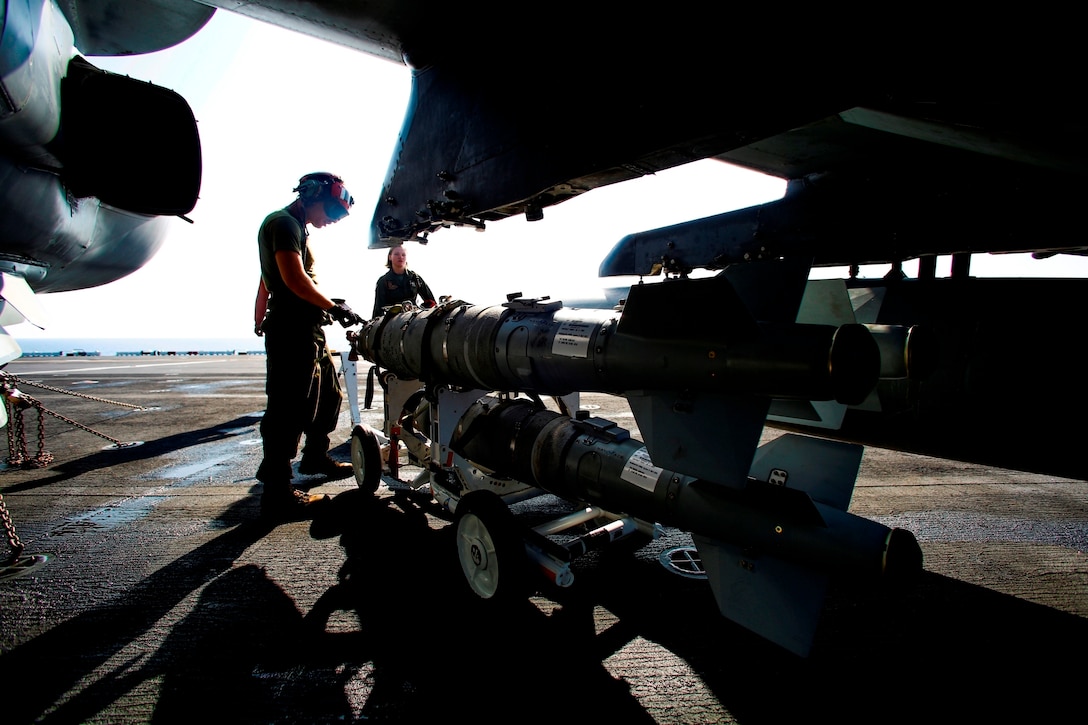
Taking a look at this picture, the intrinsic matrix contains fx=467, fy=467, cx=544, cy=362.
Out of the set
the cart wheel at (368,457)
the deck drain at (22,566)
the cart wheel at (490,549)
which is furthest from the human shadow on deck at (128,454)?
the cart wheel at (490,549)

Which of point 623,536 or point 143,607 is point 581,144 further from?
point 143,607

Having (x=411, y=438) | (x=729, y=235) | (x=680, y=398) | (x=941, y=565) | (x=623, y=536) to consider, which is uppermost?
(x=729, y=235)

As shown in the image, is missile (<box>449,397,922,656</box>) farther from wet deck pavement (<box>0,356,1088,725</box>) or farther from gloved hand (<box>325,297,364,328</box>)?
gloved hand (<box>325,297,364,328</box>)

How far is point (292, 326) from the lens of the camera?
411cm

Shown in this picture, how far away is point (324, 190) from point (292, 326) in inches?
49.8

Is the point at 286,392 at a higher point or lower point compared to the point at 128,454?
higher

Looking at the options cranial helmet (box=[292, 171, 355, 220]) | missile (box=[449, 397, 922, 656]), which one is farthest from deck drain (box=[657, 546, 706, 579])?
cranial helmet (box=[292, 171, 355, 220])

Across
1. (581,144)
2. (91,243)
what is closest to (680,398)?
(581,144)

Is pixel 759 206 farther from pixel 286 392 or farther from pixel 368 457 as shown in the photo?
pixel 286 392

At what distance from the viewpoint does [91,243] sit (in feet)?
19.7

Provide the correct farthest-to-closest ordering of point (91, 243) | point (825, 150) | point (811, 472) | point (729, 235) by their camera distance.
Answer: point (91, 243), point (729, 235), point (825, 150), point (811, 472)

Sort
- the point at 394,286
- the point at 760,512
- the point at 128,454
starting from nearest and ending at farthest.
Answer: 1. the point at 760,512
2. the point at 128,454
3. the point at 394,286

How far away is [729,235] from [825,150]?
1.08m


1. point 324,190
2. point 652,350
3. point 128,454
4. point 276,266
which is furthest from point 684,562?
point 128,454
